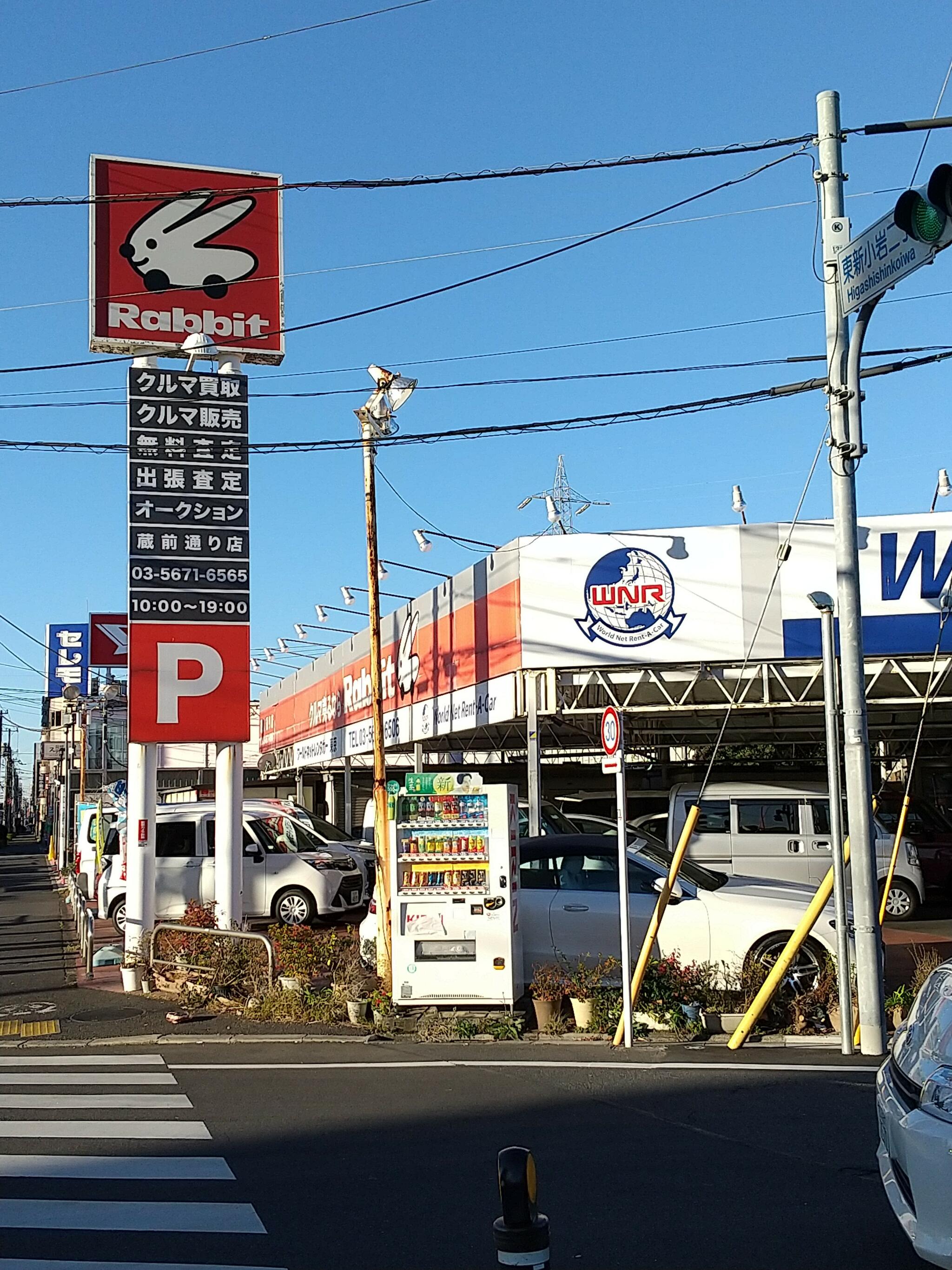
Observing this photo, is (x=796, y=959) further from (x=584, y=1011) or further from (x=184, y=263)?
(x=184, y=263)

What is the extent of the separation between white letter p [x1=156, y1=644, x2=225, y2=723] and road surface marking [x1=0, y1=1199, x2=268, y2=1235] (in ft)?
29.4

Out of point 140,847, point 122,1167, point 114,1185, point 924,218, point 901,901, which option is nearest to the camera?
point 114,1185

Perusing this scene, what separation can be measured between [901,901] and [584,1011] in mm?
10090

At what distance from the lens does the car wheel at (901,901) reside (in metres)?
19.0

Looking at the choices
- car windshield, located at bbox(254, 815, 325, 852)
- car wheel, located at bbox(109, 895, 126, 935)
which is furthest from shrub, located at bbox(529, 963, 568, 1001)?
car wheel, located at bbox(109, 895, 126, 935)

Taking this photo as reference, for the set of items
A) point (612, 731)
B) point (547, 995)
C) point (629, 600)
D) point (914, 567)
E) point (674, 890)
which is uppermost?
point (914, 567)

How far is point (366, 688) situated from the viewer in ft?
91.8

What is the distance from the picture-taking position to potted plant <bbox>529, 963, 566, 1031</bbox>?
10891mm

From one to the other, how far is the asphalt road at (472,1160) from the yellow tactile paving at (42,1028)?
1755mm

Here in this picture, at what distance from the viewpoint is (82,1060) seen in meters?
10.6

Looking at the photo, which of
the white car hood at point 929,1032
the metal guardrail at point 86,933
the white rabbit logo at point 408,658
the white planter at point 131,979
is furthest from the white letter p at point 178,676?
the white car hood at point 929,1032

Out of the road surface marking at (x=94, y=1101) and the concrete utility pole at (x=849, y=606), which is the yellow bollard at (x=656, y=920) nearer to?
the concrete utility pole at (x=849, y=606)

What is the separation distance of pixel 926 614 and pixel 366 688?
45.8 feet

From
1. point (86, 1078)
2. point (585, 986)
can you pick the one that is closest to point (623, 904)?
point (585, 986)
